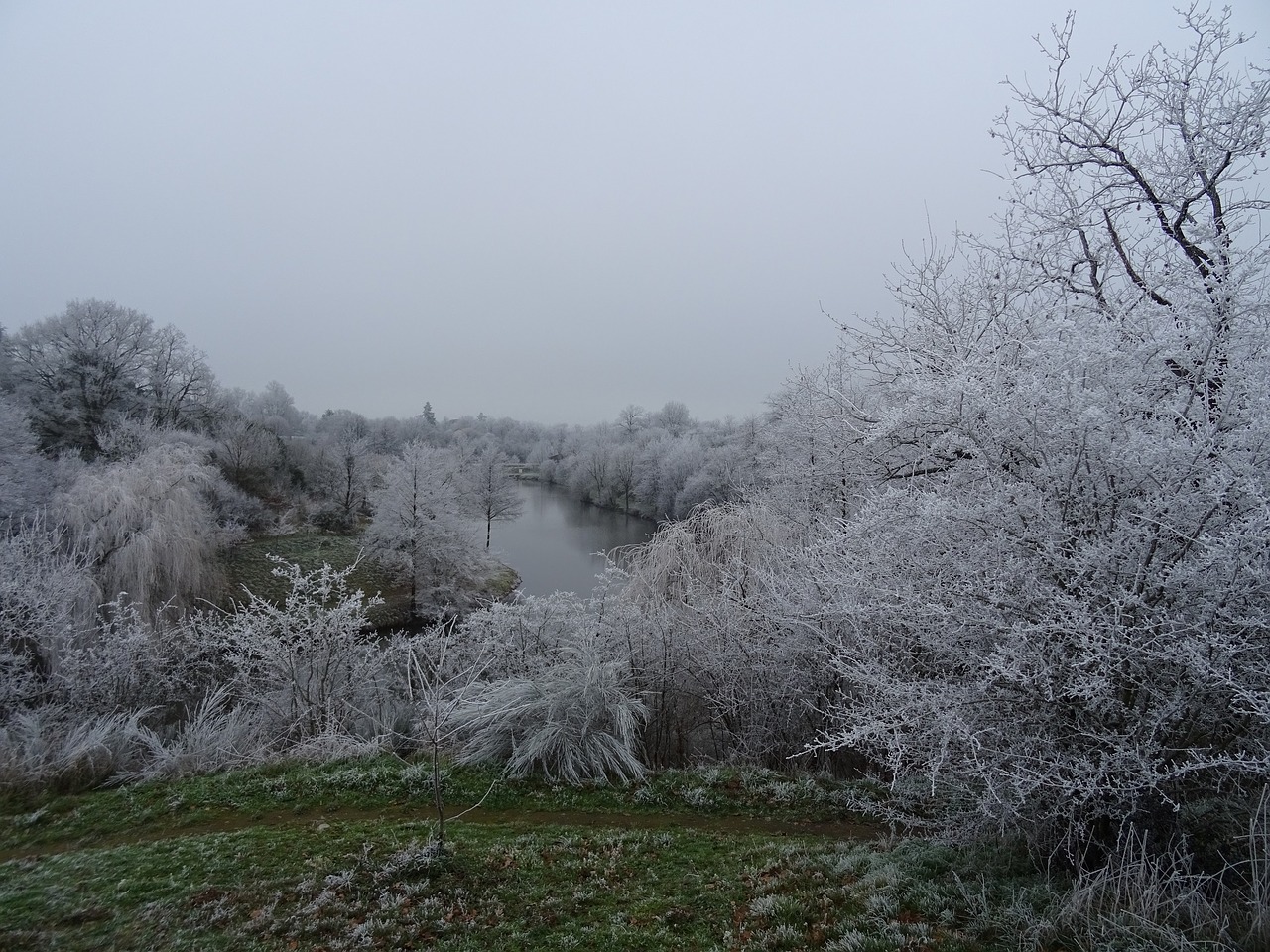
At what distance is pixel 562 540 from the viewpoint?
1345 inches

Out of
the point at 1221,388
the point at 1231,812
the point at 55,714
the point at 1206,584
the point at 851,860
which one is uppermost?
the point at 1221,388

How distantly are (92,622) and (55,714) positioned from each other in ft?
11.0

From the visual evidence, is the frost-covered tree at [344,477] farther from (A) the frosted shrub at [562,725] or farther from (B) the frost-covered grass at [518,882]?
(B) the frost-covered grass at [518,882]

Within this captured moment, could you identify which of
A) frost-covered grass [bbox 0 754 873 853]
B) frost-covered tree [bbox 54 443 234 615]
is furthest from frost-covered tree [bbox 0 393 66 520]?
frost-covered grass [bbox 0 754 873 853]

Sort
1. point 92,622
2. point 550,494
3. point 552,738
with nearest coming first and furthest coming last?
point 552,738 → point 92,622 → point 550,494

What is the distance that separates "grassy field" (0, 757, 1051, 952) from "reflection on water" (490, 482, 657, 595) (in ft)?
43.0

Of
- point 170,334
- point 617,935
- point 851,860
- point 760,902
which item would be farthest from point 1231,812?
point 170,334

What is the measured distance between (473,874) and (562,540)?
3049cm

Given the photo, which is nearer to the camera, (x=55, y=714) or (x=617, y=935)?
(x=617, y=935)

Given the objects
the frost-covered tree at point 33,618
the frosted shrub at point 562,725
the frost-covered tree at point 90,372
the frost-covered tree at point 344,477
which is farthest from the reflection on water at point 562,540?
the frost-covered tree at point 90,372

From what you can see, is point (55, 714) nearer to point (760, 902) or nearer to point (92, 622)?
point (92, 622)

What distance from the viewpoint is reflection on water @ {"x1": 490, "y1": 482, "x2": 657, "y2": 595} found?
25.4 m

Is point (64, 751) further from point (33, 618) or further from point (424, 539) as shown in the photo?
point (424, 539)

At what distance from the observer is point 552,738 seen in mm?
6176
